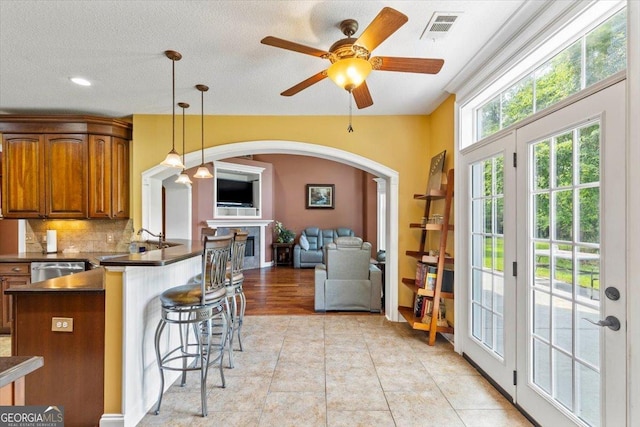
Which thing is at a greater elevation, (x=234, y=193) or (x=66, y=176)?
(x=234, y=193)

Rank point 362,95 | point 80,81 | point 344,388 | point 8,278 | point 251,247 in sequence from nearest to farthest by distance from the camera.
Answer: point 362,95
point 344,388
point 80,81
point 8,278
point 251,247

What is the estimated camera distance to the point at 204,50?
2.45 metres

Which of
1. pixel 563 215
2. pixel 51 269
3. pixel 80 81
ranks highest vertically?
pixel 80 81

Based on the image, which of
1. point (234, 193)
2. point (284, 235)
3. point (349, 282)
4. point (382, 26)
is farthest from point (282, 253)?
point (382, 26)

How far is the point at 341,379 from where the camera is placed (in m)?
2.58

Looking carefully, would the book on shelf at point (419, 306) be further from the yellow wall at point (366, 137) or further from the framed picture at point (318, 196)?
the framed picture at point (318, 196)

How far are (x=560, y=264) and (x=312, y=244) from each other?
7246mm

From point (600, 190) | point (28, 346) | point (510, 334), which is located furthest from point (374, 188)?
point (28, 346)

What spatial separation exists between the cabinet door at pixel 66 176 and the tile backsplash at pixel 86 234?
1.37ft

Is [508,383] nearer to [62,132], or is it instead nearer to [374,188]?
[62,132]

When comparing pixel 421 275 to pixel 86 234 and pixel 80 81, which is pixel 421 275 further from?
pixel 86 234

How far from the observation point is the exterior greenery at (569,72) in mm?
1575

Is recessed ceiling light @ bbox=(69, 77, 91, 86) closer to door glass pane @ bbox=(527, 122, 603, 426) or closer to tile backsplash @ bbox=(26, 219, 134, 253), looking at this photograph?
tile backsplash @ bbox=(26, 219, 134, 253)

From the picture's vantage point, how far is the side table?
8781 mm
